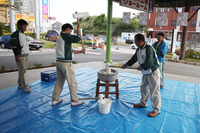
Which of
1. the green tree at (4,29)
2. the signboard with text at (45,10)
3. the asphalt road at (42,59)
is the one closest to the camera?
the asphalt road at (42,59)

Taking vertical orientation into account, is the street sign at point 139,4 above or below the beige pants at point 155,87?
above

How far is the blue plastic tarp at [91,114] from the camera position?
2549 mm

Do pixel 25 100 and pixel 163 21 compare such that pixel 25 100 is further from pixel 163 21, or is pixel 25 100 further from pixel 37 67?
pixel 163 21

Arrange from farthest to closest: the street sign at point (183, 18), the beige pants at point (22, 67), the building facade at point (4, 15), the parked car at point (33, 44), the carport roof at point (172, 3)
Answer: the parked car at point (33, 44)
the building facade at point (4, 15)
the carport roof at point (172, 3)
the street sign at point (183, 18)
the beige pants at point (22, 67)

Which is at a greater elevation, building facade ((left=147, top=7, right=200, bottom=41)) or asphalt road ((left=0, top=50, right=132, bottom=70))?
building facade ((left=147, top=7, right=200, bottom=41))

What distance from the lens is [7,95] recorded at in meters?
3.77

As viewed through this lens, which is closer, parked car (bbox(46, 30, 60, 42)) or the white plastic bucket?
the white plastic bucket

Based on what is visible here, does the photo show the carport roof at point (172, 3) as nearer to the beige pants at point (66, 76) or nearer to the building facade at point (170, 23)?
the beige pants at point (66, 76)

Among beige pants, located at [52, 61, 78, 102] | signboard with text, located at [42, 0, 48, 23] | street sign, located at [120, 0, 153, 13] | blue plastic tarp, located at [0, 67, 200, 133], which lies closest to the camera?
blue plastic tarp, located at [0, 67, 200, 133]

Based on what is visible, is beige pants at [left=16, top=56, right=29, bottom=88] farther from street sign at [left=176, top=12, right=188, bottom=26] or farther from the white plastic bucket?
street sign at [left=176, top=12, right=188, bottom=26]

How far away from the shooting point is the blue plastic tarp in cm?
255

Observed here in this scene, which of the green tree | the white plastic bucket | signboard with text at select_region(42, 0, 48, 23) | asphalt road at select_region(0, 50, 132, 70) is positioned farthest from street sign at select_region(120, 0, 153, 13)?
signboard with text at select_region(42, 0, 48, 23)

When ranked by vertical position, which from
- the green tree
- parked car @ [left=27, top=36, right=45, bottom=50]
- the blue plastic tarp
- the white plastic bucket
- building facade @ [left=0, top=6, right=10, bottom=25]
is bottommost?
the blue plastic tarp

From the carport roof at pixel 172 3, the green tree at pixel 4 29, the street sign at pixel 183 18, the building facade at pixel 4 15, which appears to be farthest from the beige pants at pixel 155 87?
the building facade at pixel 4 15
